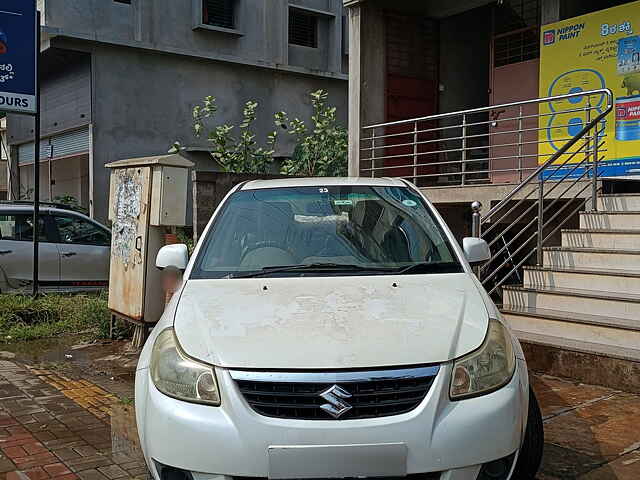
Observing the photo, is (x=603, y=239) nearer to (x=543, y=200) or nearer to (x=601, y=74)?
Answer: (x=543, y=200)

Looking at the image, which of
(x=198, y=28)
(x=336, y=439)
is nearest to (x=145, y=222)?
(x=336, y=439)

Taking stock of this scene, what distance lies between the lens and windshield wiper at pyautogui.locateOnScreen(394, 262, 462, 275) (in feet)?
11.8

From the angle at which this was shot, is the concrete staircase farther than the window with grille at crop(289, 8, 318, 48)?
No

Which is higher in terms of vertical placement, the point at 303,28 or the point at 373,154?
the point at 303,28

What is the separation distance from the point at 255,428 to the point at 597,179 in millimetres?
6227

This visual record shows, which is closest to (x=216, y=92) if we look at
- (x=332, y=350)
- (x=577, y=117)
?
(x=577, y=117)

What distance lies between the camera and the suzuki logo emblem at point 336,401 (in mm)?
2592

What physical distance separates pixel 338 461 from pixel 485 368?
759mm

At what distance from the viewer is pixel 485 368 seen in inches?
110

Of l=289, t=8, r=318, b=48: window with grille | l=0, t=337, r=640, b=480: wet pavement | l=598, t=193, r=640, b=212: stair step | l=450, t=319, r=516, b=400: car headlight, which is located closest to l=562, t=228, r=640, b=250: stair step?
l=598, t=193, r=640, b=212: stair step

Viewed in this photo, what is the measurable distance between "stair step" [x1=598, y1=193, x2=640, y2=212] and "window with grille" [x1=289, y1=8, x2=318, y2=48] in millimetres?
14540

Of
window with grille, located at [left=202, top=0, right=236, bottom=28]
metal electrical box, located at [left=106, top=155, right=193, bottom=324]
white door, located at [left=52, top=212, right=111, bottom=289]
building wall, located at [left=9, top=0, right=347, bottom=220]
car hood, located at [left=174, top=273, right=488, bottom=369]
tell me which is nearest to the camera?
car hood, located at [left=174, top=273, right=488, bottom=369]

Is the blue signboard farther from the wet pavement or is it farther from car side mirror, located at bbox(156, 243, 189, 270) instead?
car side mirror, located at bbox(156, 243, 189, 270)

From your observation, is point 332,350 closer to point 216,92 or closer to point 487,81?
point 487,81
